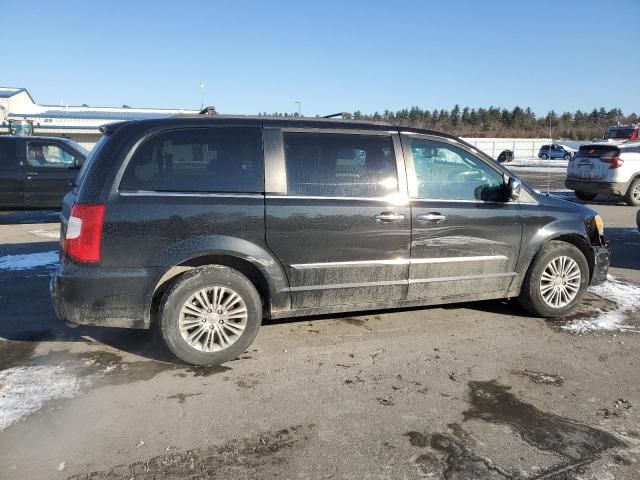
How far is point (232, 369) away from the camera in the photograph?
12.7 ft

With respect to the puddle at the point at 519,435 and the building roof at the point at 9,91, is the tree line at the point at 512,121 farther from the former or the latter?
the puddle at the point at 519,435

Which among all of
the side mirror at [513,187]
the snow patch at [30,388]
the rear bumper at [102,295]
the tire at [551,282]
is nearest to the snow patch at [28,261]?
the snow patch at [30,388]

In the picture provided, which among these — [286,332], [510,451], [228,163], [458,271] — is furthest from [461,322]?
[228,163]

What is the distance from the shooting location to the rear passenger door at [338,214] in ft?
13.1

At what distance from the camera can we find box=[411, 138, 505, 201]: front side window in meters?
4.46

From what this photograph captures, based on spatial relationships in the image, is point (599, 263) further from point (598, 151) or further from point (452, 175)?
point (598, 151)

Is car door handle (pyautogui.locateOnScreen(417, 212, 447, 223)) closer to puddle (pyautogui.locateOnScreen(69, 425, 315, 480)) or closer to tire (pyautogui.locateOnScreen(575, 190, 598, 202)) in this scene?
puddle (pyautogui.locateOnScreen(69, 425, 315, 480))

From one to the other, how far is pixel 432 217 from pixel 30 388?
10.8 ft

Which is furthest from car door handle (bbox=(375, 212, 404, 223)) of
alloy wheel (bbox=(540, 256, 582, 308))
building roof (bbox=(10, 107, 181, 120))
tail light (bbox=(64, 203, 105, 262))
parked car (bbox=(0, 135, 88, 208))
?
building roof (bbox=(10, 107, 181, 120))

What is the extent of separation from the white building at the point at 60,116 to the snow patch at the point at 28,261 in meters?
24.6

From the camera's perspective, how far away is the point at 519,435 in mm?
3016

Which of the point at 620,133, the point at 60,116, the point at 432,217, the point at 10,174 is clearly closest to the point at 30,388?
the point at 432,217

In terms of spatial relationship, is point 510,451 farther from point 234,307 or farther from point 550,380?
point 234,307

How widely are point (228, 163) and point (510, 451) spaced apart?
8.86 feet
